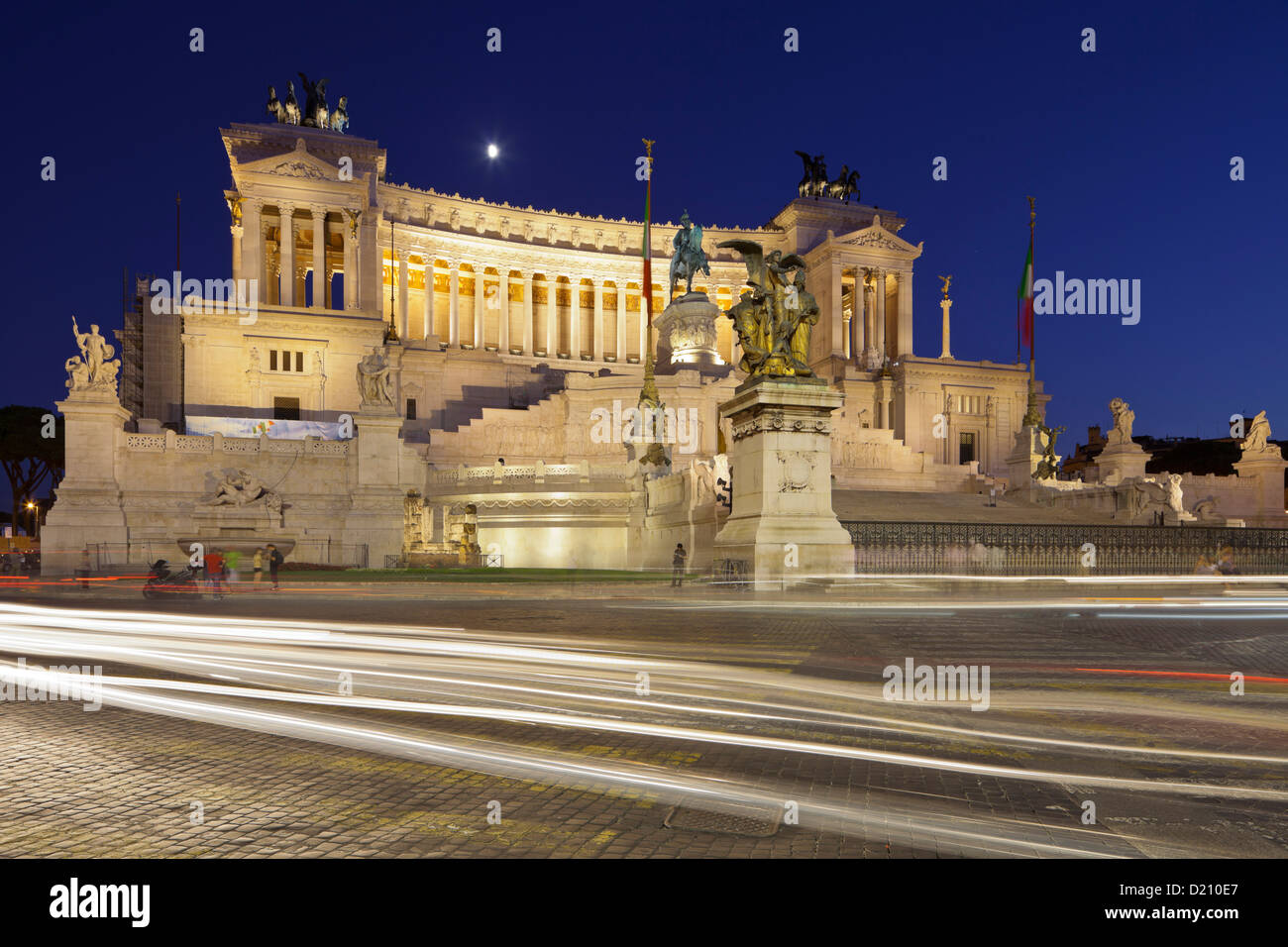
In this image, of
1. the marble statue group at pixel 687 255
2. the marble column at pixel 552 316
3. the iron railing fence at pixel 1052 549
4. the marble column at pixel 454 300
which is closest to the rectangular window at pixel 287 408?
the marble column at pixel 454 300

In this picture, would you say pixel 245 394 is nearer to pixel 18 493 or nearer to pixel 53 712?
pixel 18 493

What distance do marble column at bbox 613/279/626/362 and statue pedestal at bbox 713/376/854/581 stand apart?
6969cm

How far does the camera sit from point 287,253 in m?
65.4

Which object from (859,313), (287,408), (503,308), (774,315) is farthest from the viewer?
(859,313)

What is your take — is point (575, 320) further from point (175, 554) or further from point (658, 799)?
point (658, 799)

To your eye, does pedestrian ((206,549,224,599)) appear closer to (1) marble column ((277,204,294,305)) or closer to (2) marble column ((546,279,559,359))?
(1) marble column ((277,204,294,305))

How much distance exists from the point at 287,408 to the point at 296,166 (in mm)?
20278

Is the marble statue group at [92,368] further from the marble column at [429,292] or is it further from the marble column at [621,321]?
the marble column at [621,321]

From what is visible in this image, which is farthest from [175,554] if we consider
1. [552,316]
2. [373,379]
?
[552,316]

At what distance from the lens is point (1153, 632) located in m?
12.5

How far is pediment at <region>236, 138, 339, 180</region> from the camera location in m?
64.9

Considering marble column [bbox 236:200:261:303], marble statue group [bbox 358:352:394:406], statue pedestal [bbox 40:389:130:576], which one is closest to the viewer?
statue pedestal [bbox 40:389:130:576]

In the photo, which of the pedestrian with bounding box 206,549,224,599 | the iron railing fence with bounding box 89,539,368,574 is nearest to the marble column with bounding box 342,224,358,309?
the iron railing fence with bounding box 89,539,368,574
